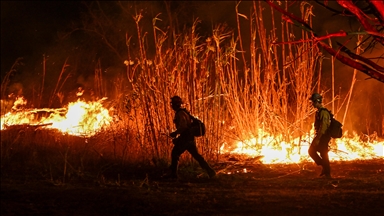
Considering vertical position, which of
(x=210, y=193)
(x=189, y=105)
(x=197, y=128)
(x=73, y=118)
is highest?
(x=73, y=118)

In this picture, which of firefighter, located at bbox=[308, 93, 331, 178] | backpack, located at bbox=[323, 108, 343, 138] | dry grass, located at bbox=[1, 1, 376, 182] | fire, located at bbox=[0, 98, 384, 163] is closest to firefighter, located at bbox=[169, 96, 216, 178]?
dry grass, located at bbox=[1, 1, 376, 182]

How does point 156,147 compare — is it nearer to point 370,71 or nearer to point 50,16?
point 370,71

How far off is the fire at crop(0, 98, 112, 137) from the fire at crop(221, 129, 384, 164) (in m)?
3.16

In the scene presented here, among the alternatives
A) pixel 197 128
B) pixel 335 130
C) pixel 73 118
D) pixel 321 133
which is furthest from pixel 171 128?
pixel 73 118

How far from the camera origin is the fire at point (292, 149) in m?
12.9

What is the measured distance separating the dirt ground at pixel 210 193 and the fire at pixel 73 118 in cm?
278

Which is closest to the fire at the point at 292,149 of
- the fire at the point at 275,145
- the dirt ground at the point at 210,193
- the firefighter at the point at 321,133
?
the fire at the point at 275,145

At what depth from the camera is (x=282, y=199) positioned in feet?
28.7

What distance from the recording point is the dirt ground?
8.25 m

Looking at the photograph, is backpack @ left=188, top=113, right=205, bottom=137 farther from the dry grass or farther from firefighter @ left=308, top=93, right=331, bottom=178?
firefighter @ left=308, top=93, right=331, bottom=178

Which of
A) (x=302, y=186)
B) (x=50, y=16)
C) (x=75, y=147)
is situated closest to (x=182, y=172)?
(x=302, y=186)

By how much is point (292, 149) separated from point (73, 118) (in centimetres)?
684

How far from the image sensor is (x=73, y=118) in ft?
55.4

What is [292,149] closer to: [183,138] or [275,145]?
[275,145]
